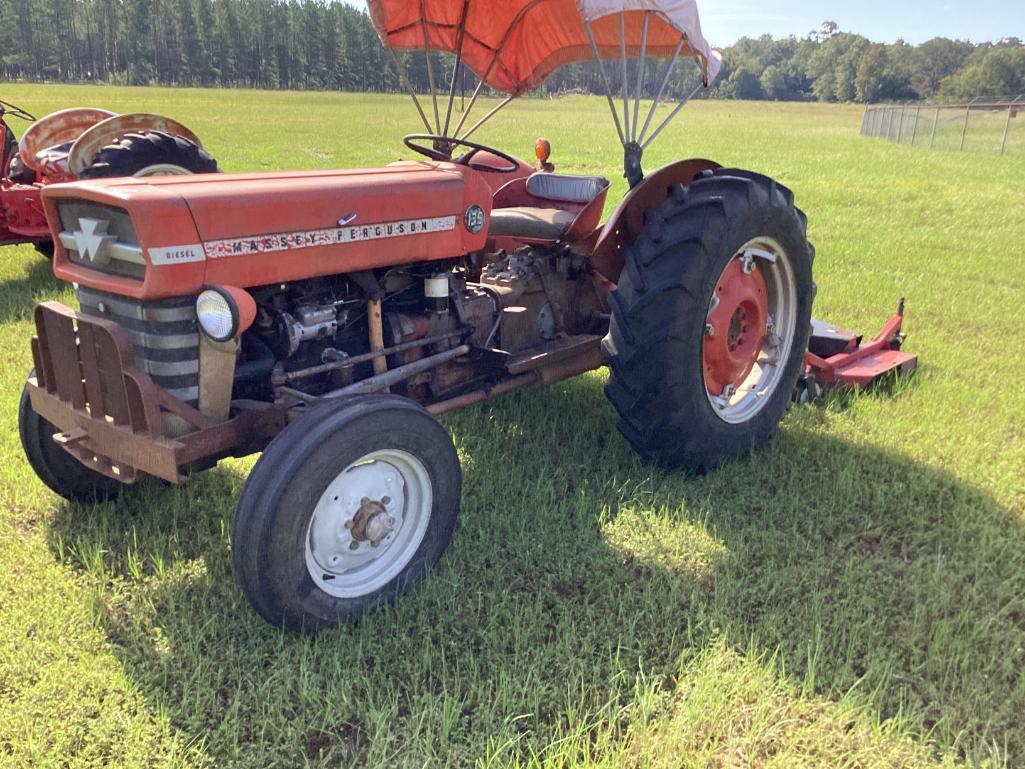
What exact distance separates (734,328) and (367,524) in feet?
7.18

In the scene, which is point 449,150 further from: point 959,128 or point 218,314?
point 959,128

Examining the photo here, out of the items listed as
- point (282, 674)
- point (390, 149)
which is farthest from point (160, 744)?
point (390, 149)

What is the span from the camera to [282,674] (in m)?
2.46

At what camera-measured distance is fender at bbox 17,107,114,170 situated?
26.0 feet

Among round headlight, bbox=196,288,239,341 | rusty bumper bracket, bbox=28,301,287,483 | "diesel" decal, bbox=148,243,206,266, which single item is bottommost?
rusty bumper bracket, bbox=28,301,287,483

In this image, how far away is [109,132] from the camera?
21.7 feet

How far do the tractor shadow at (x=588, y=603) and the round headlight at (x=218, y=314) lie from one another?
0.95 m

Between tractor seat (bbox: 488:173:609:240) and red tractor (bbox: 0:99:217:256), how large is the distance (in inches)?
119

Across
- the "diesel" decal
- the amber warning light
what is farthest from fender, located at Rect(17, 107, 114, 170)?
the "diesel" decal

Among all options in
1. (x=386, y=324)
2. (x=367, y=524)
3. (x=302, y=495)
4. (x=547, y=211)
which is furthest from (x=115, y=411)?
(x=547, y=211)

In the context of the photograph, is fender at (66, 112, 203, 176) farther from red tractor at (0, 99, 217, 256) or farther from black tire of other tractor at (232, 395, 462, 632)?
black tire of other tractor at (232, 395, 462, 632)

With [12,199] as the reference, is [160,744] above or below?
below

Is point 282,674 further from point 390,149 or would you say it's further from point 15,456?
point 390,149

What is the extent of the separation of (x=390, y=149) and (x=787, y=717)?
66.8 ft
